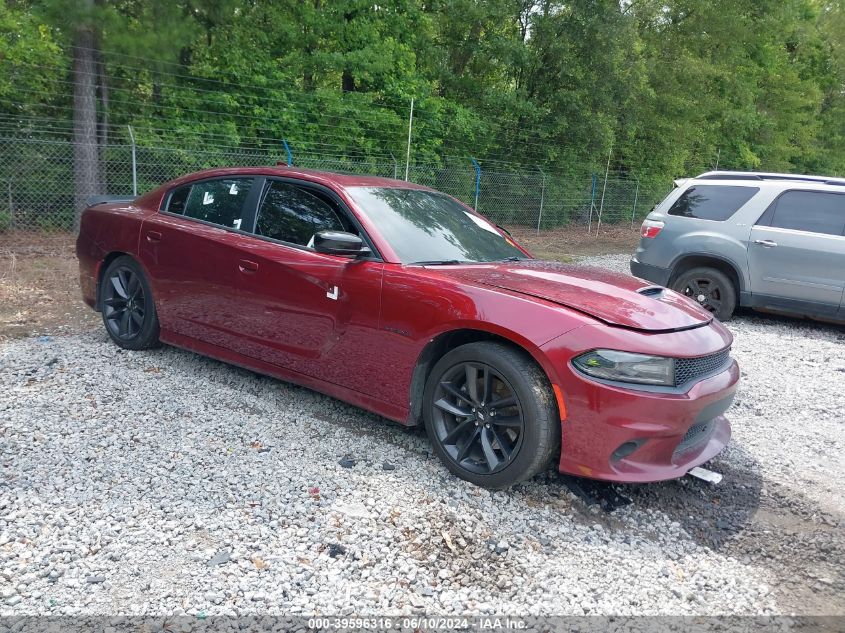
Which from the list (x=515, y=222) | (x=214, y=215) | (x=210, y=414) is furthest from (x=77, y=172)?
(x=515, y=222)

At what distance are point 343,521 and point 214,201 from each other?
284 centimetres

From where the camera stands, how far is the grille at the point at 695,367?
3.20 meters

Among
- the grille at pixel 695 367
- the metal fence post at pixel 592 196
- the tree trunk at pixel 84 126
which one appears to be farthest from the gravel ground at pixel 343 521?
the metal fence post at pixel 592 196

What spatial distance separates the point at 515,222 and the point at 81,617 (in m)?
15.6

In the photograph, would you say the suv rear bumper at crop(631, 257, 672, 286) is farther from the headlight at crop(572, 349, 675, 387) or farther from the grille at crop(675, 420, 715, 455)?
the headlight at crop(572, 349, 675, 387)

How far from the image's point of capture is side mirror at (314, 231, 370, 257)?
146 inches

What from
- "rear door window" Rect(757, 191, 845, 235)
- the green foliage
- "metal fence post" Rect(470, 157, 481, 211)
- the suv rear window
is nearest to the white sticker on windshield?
the suv rear window

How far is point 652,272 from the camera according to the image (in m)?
8.43

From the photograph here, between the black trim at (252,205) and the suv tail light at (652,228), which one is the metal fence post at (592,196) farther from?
the black trim at (252,205)

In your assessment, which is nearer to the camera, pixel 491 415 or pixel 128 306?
pixel 491 415

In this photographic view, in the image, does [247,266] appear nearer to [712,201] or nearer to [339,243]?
[339,243]

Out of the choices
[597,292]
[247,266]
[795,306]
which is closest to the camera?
[597,292]

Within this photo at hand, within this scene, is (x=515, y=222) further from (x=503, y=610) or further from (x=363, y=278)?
(x=503, y=610)

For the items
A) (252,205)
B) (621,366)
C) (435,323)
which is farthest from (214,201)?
(621,366)
